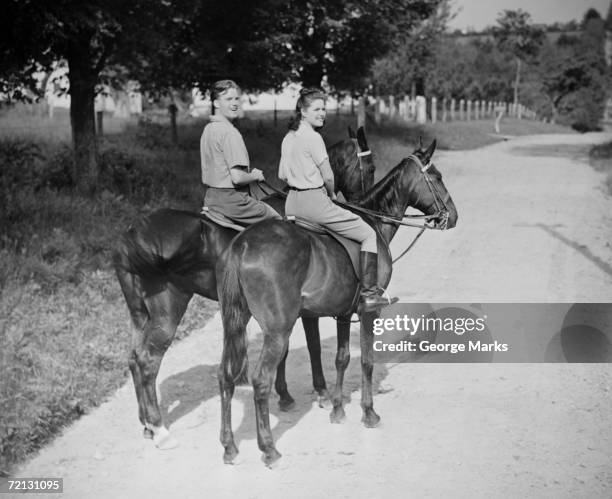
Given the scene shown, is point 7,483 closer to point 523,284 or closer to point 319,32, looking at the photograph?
point 523,284

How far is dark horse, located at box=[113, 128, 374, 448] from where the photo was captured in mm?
6535

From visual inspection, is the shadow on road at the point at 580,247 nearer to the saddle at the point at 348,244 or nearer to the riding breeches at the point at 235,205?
the saddle at the point at 348,244

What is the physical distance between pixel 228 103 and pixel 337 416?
10.1ft

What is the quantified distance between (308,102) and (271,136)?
21.1 meters

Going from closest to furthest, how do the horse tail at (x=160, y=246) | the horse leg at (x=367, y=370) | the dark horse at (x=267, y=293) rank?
the dark horse at (x=267, y=293) < the horse tail at (x=160, y=246) < the horse leg at (x=367, y=370)

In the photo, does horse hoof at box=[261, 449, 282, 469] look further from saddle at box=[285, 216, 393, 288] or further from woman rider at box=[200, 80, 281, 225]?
woman rider at box=[200, 80, 281, 225]

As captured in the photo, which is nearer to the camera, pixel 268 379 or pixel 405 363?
pixel 268 379

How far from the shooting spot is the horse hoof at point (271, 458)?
6.16 metres

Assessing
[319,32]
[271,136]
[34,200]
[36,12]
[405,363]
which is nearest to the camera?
[405,363]

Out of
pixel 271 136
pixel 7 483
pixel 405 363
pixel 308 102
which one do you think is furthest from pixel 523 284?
pixel 271 136

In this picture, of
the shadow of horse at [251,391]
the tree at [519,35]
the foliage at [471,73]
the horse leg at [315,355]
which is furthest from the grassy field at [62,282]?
the tree at [519,35]

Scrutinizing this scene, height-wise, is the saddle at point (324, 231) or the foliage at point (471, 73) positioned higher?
the foliage at point (471, 73)

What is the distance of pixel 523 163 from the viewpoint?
28.4m

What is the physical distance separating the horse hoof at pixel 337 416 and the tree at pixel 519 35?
81818 mm
